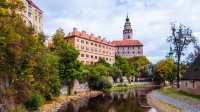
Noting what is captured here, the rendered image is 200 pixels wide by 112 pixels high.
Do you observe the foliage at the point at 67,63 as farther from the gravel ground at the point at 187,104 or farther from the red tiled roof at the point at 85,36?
the red tiled roof at the point at 85,36

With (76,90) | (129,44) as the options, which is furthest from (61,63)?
(129,44)

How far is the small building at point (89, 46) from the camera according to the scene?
4592 inches

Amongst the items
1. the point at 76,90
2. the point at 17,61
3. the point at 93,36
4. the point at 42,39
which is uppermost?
the point at 93,36

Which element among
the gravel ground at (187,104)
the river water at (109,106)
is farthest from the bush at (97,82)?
the gravel ground at (187,104)

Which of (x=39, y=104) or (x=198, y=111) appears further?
(x=39, y=104)

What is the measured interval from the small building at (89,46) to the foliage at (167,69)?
2558 centimetres

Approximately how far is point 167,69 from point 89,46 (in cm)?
3074

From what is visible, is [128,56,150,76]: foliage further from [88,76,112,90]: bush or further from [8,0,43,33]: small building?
[8,0,43,33]: small building

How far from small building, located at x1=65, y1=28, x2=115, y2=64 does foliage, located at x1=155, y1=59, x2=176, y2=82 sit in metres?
25.6

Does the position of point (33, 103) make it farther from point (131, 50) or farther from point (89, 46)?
point (131, 50)

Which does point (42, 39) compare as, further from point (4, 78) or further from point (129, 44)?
point (129, 44)

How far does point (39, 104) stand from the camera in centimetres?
3800

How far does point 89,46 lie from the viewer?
124 metres

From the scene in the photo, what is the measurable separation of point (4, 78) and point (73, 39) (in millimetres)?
85597
